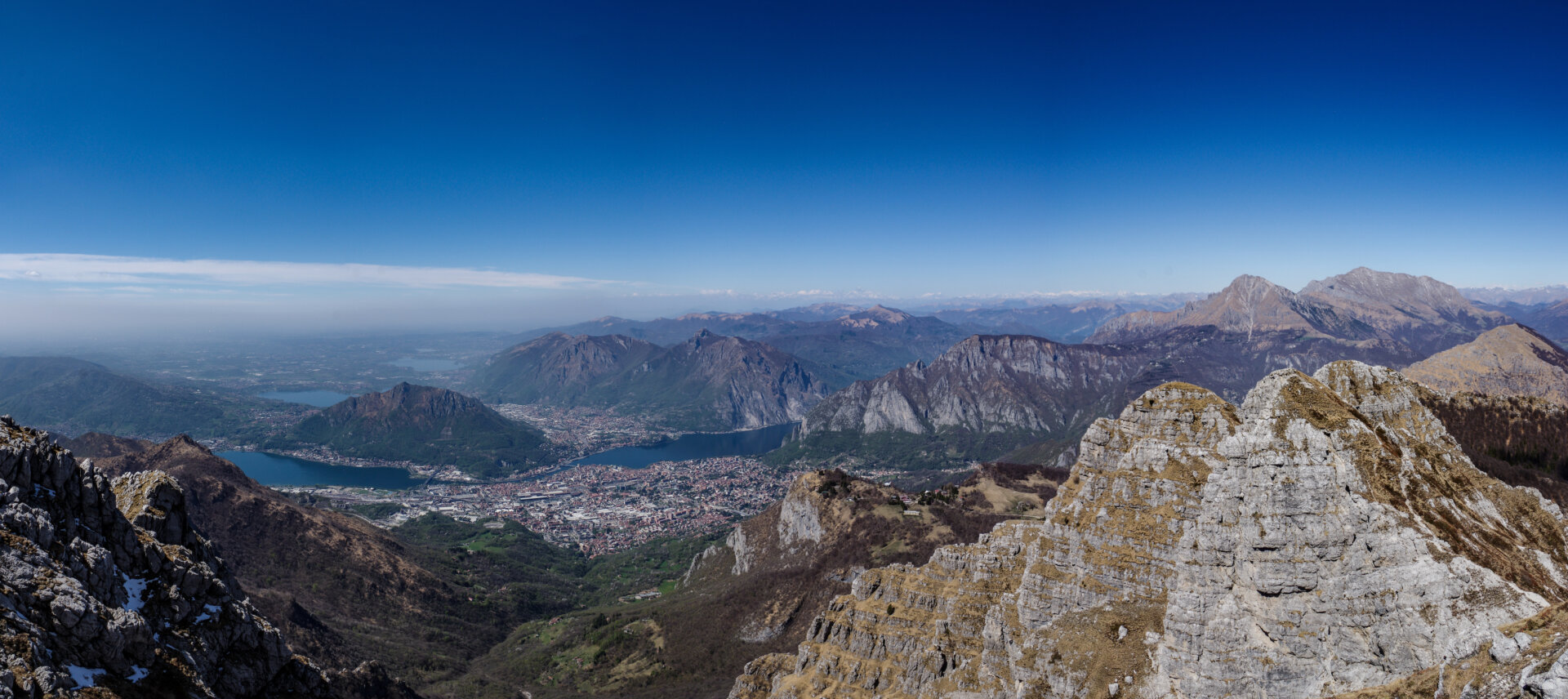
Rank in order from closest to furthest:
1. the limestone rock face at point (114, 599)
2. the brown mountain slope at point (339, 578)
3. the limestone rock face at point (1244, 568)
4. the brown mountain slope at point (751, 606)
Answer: the limestone rock face at point (114, 599)
the limestone rock face at point (1244, 568)
the brown mountain slope at point (751, 606)
the brown mountain slope at point (339, 578)

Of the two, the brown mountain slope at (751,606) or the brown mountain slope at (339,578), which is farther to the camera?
the brown mountain slope at (339,578)

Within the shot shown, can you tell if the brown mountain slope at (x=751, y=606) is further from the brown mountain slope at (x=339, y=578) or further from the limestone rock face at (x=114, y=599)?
the limestone rock face at (x=114, y=599)

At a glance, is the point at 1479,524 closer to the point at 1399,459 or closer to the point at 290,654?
the point at 1399,459

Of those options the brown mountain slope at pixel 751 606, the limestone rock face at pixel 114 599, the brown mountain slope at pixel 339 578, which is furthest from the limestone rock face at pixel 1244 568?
the brown mountain slope at pixel 339 578

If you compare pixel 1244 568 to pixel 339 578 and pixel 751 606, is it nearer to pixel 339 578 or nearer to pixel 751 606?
pixel 751 606

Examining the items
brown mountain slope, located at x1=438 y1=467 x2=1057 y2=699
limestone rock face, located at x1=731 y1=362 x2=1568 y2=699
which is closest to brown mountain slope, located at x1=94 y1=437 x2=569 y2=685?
brown mountain slope, located at x1=438 y1=467 x2=1057 y2=699

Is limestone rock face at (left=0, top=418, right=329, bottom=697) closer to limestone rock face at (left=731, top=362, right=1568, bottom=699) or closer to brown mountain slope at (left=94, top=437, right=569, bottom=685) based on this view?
limestone rock face at (left=731, top=362, right=1568, bottom=699)
